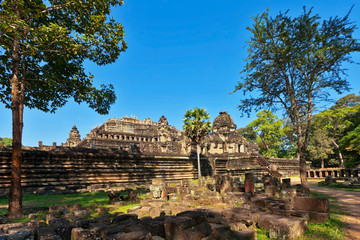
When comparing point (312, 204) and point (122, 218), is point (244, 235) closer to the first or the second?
point (122, 218)

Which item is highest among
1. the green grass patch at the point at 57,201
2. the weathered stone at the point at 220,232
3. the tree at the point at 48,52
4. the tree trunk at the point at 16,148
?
the tree at the point at 48,52

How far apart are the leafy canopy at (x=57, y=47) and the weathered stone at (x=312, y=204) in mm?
9124

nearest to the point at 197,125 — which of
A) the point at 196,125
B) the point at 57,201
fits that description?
the point at 196,125

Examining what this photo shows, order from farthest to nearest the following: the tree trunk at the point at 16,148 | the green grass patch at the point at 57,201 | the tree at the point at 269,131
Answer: the tree at the point at 269,131, the green grass patch at the point at 57,201, the tree trunk at the point at 16,148

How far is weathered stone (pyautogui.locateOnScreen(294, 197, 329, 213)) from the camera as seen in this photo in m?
6.11

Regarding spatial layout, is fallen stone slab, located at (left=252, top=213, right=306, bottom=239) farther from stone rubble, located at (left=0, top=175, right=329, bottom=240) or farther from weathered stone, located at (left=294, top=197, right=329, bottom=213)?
weathered stone, located at (left=294, top=197, right=329, bottom=213)

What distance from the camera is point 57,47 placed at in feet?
26.1

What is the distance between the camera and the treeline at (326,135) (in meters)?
26.3

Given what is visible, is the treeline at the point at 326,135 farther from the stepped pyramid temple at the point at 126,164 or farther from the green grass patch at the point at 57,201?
the green grass patch at the point at 57,201

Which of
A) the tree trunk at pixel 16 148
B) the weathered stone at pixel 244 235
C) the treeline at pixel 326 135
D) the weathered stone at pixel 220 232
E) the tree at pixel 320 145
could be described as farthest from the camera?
the tree at pixel 320 145

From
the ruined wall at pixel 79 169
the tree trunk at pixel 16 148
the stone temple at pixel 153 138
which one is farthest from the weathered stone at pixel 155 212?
the stone temple at pixel 153 138

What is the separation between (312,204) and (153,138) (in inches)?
1698

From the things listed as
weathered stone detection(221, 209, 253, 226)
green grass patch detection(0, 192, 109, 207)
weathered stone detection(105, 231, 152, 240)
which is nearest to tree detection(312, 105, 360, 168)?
weathered stone detection(221, 209, 253, 226)

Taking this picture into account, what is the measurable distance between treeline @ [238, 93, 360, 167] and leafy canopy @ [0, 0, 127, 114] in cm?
1647
